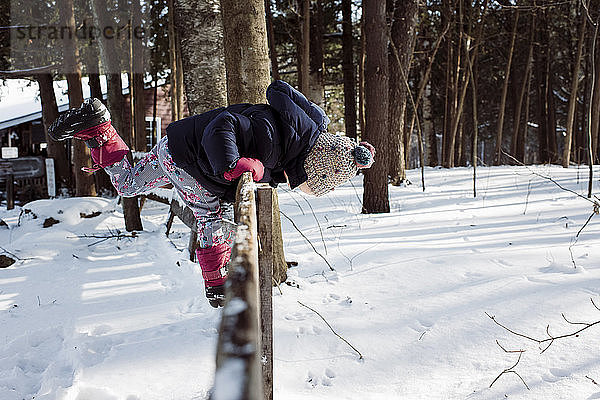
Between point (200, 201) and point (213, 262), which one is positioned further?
point (200, 201)

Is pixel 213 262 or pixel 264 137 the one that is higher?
pixel 264 137

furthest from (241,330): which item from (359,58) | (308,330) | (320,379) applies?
(359,58)

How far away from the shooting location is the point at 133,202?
654 cm

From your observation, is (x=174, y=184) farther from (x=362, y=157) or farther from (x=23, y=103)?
(x=23, y=103)

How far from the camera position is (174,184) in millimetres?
2830

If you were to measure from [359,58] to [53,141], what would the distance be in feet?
31.9

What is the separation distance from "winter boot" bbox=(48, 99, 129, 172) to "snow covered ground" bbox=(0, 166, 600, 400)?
1.20 m

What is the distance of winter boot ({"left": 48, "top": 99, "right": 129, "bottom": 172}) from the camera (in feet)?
9.09

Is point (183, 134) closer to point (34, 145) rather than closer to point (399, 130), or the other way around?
point (399, 130)

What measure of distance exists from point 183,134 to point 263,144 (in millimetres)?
517

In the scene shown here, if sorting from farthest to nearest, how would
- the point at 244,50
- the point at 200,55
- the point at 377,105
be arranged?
the point at 377,105 → the point at 200,55 → the point at 244,50

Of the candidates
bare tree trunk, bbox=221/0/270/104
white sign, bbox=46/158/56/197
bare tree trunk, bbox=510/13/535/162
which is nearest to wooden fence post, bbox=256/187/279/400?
bare tree trunk, bbox=221/0/270/104

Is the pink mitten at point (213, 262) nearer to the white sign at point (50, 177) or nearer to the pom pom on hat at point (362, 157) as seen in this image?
the pom pom on hat at point (362, 157)

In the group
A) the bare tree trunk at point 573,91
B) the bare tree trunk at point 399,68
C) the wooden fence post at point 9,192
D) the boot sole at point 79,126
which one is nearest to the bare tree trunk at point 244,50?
the boot sole at point 79,126
